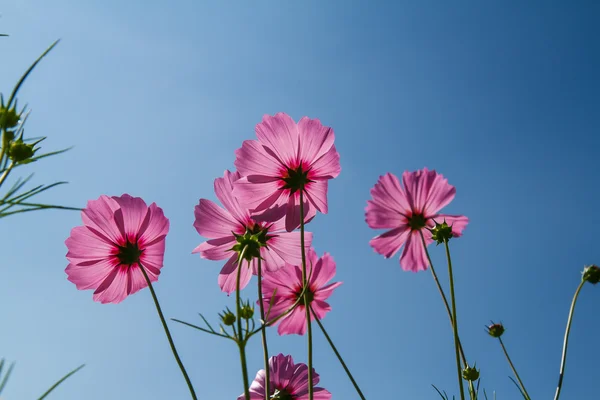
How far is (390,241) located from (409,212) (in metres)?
0.09

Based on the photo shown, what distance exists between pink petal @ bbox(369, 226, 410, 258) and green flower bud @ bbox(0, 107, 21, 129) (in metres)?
0.97

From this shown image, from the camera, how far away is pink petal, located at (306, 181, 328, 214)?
106 centimetres

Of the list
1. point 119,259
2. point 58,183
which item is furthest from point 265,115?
point 58,183

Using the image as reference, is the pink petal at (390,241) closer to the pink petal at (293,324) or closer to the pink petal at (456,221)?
the pink petal at (456,221)

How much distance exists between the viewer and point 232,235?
1016 mm

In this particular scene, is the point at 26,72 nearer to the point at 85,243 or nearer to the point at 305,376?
the point at 85,243

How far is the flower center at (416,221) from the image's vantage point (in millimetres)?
1375

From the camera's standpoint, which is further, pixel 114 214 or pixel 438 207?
pixel 438 207

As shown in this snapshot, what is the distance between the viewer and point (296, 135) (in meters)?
1.08

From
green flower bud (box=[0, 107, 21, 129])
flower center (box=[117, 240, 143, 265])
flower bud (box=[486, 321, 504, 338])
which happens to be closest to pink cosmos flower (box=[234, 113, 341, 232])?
flower center (box=[117, 240, 143, 265])

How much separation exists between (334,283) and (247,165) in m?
0.36

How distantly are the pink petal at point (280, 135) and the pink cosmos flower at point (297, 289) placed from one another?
24 cm

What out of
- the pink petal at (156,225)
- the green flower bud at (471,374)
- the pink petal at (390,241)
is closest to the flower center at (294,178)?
the pink petal at (156,225)

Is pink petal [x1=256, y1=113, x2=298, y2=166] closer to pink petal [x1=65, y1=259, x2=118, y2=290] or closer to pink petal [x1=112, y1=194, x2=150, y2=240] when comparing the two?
pink petal [x1=112, y1=194, x2=150, y2=240]
